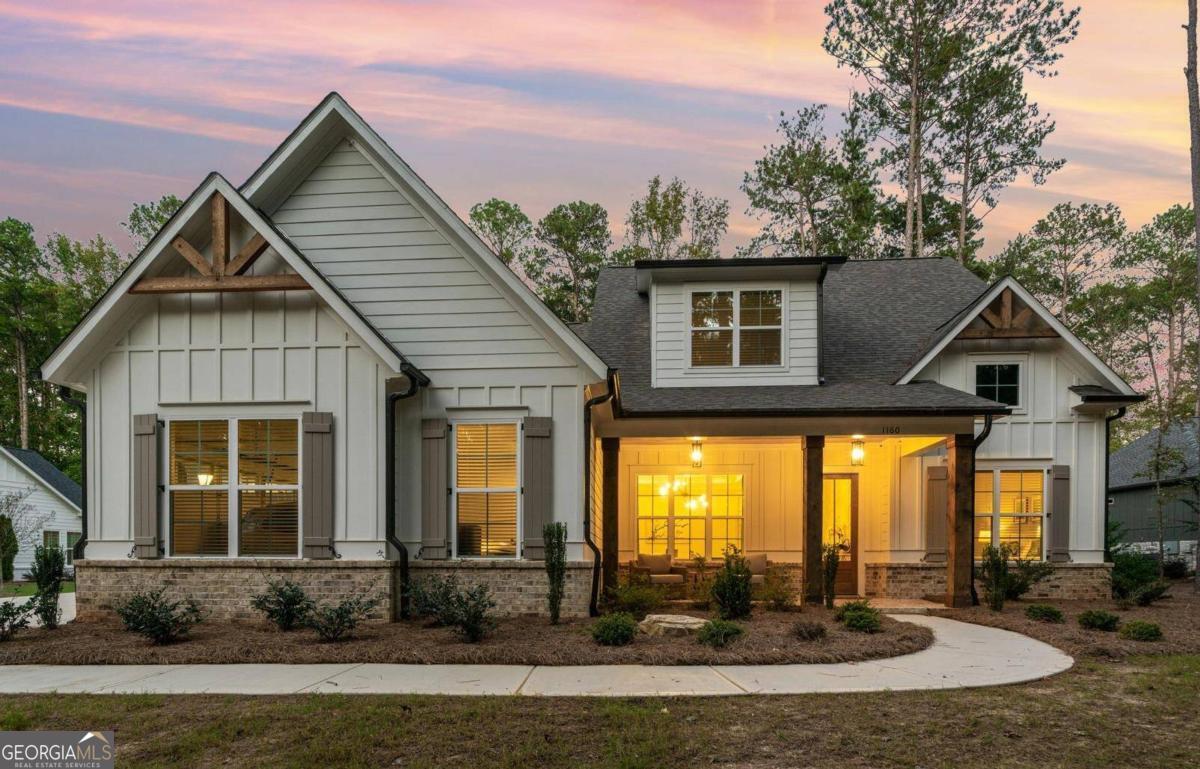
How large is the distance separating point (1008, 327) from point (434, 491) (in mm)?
9831

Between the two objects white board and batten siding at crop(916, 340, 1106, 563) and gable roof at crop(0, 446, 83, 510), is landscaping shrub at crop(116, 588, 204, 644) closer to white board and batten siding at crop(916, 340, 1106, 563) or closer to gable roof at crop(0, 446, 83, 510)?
white board and batten siding at crop(916, 340, 1106, 563)

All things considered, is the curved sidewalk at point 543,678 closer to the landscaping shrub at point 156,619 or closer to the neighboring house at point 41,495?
the landscaping shrub at point 156,619

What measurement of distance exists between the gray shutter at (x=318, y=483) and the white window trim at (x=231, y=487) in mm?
72

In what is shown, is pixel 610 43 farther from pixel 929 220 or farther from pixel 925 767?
pixel 929 220

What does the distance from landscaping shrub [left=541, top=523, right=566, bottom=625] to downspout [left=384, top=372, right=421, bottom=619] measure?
1.93 meters

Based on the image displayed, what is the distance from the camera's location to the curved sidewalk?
6.41 metres

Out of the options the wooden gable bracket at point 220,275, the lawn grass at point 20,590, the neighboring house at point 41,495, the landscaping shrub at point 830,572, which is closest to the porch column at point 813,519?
the landscaping shrub at point 830,572

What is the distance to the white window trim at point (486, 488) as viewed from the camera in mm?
10219

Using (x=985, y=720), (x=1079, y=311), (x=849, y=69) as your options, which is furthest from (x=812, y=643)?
(x=1079, y=311)

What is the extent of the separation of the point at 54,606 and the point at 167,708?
494 centimetres

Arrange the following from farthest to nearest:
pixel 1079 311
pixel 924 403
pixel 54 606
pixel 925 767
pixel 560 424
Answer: pixel 1079 311 < pixel 924 403 < pixel 560 424 < pixel 54 606 < pixel 925 767

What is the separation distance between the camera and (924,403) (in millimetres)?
11258

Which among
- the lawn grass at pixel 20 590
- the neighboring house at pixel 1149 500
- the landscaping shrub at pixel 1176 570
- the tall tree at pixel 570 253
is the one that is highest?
the tall tree at pixel 570 253

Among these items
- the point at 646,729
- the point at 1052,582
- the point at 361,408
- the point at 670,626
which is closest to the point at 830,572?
the point at 670,626
